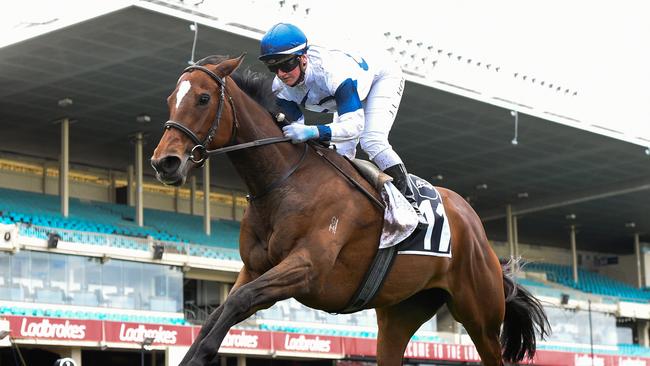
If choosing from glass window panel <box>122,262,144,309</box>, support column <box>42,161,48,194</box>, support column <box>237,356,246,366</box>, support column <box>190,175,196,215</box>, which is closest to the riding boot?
glass window panel <box>122,262,144,309</box>

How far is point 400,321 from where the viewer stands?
787cm

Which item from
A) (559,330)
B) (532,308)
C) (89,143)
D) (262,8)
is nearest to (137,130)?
(89,143)

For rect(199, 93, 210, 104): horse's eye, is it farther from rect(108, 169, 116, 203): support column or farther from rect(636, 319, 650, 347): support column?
rect(636, 319, 650, 347): support column

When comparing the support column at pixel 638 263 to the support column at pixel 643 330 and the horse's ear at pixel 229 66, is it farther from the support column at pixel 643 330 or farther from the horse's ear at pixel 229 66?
the horse's ear at pixel 229 66

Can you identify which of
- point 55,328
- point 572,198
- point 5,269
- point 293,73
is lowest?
point 55,328

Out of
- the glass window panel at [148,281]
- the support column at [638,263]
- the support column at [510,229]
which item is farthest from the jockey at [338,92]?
the support column at [638,263]

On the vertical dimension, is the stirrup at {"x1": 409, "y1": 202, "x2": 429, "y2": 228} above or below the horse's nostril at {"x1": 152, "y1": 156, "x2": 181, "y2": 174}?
below

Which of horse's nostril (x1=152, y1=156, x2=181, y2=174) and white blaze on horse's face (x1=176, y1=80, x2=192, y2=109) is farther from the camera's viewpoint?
white blaze on horse's face (x1=176, y1=80, x2=192, y2=109)

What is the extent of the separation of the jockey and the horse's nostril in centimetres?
88

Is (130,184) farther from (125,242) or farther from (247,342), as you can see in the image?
(247,342)

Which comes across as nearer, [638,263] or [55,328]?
[55,328]

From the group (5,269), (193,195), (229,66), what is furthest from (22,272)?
(229,66)

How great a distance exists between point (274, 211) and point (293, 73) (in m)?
0.88

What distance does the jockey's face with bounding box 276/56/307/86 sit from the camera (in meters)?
6.71
